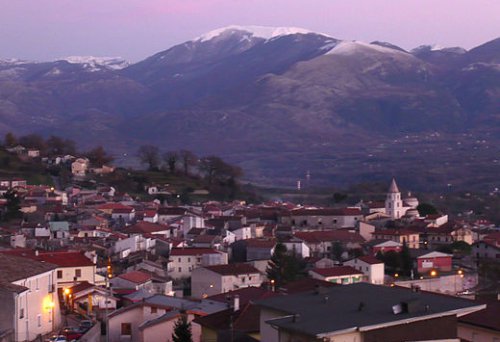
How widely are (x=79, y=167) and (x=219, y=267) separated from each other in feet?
114

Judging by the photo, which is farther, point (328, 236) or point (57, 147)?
point (57, 147)

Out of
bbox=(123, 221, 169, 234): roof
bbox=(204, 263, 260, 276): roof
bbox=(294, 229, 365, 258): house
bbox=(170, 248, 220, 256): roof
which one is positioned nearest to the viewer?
bbox=(204, 263, 260, 276): roof

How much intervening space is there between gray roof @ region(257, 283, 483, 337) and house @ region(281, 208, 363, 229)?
32.8 m

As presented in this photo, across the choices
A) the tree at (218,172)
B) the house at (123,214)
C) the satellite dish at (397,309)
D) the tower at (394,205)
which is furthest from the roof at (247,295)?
the tree at (218,172)

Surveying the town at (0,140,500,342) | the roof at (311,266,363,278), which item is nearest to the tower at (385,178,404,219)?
the town at (0,140,500,342)

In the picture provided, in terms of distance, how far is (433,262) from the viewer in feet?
111

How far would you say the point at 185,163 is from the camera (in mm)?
68875

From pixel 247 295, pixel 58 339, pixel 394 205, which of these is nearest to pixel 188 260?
pixel 247 295

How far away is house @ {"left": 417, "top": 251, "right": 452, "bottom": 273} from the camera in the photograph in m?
33.3

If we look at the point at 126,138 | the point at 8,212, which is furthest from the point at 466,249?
the point at 126,138

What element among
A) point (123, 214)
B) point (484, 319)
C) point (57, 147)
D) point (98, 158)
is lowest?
point (123, 214)

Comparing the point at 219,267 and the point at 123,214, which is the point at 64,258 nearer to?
the point at 219,267

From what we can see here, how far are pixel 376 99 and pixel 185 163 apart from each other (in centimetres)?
12792

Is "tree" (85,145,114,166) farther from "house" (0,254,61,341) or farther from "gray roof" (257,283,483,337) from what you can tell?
"gray roof" (257,283,483,337)
